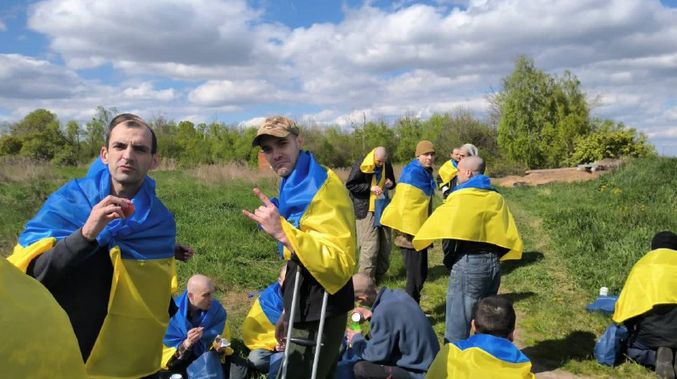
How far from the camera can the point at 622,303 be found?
17.0 feet

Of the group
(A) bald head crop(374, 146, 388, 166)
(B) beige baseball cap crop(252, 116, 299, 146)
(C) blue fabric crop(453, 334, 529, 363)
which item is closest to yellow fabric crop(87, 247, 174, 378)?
(B) beige baseball cap crop(252, 116, 299, 146)

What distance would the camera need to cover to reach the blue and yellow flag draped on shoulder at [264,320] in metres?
4.65

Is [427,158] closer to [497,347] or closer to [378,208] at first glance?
[378,208]

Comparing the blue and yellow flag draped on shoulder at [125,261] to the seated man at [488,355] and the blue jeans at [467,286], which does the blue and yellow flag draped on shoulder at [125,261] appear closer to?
the seated man at [488,355]

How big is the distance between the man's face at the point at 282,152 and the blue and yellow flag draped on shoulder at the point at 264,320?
7.05ft

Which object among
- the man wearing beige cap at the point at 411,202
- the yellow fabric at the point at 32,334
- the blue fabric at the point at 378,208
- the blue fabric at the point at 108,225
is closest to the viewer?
the yellow fabric at the point at 32,334

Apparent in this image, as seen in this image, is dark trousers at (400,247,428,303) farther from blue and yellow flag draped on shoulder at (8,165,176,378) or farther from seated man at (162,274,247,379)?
blue and yellow flag draped on shoulder at (8,165,176,378)

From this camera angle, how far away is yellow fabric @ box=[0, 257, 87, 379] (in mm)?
935

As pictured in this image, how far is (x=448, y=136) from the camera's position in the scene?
135 feet

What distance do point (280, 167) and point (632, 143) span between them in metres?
30.5

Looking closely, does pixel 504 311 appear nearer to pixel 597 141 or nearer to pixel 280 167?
pixel 280 167


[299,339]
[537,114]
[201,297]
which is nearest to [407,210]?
[201,297]

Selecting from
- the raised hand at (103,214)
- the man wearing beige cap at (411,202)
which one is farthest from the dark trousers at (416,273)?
the raised hand at (103,214)

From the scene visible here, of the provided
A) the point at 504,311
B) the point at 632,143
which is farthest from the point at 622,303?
the point at 632,143
